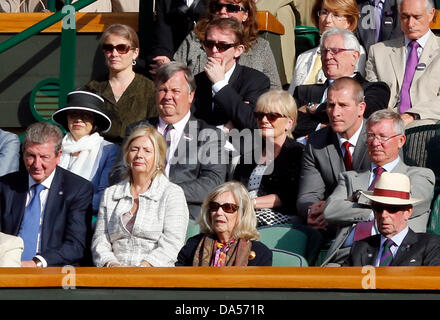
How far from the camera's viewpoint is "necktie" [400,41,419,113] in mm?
9102

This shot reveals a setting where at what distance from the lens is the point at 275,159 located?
8453 mm

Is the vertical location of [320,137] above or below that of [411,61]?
below

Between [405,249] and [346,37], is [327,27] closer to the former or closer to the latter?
[346,37]

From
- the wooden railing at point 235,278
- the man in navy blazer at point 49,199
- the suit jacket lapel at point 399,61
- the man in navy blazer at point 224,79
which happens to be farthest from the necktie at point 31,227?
the suit jacket lapel at point 399,61

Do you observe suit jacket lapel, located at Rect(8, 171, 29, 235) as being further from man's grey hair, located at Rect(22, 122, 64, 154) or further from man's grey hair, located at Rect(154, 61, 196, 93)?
man's grey hair, located at Rect(154, 61, 196, 93)

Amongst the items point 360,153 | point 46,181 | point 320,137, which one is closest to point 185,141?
point 320,137

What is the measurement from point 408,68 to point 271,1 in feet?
5.69

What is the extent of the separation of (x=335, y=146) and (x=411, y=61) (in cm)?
128

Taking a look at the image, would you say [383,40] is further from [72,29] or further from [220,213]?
[220,213]

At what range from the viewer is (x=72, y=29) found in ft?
33.1

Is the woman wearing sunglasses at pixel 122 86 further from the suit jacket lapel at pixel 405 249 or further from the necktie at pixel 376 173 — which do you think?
the suit jacket lapel at pixel 405 249

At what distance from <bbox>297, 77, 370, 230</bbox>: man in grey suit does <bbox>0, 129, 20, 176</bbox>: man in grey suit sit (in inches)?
79.8

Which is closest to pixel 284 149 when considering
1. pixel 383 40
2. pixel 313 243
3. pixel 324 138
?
pixel 324 138
